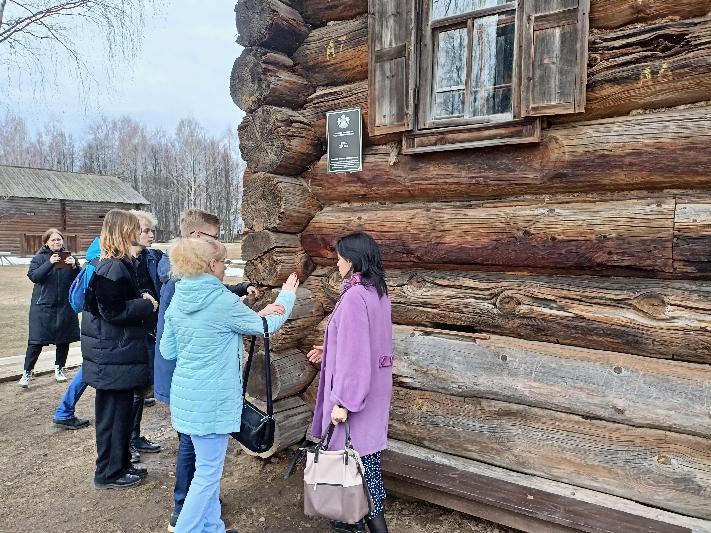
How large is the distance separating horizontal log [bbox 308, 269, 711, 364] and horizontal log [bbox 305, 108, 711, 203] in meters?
0.60

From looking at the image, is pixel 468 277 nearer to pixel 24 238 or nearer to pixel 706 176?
pixel 706 176

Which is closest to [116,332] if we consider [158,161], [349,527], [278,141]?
[278,141]

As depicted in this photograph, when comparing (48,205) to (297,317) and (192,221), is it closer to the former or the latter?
(192,221)

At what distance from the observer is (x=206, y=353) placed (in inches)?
120

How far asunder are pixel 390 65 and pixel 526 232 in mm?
1617

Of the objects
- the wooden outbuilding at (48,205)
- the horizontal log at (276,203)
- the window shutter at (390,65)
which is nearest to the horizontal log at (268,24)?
the window shutter at (390,65)

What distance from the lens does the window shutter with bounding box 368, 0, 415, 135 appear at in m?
3.89

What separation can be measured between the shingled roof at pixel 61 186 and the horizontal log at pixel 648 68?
110 feet

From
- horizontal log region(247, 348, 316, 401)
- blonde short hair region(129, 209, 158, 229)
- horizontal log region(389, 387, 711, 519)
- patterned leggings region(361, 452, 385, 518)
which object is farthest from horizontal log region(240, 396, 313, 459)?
blonde short hair region(129, 209, 158, 229)

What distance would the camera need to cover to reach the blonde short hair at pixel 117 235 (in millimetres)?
3910

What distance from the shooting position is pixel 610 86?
3215mm

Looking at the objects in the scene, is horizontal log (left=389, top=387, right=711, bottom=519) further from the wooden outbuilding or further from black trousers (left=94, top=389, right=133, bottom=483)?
the wooden outbuilding

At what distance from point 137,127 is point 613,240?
70506 mm

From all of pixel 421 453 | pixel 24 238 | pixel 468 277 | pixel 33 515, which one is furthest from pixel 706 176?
pixel 24 238
